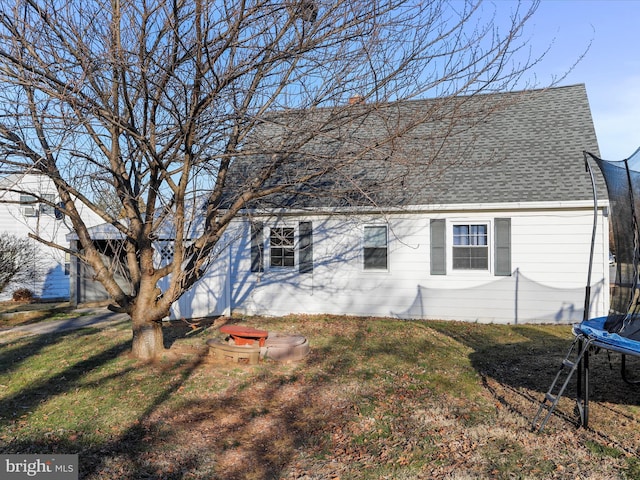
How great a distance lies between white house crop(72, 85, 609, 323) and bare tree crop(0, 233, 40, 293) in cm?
622

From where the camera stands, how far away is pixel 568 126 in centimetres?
1216

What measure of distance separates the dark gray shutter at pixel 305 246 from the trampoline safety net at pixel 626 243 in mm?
7673

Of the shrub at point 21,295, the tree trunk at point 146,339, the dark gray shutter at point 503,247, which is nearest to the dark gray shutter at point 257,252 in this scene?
the tree trunk at point 146,339

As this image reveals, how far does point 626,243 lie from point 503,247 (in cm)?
586

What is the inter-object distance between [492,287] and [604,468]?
23.8 feet

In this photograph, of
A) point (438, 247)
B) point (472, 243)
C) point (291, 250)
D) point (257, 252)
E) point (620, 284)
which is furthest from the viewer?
point (257, 252)

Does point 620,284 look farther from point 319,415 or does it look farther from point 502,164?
point 502,164

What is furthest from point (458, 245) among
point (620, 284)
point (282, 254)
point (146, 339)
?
point (146, 339)

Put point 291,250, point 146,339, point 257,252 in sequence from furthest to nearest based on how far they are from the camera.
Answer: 1. point 257,252
2. point 291,250
3. point 146,339

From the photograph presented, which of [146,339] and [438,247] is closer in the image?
[146,339]

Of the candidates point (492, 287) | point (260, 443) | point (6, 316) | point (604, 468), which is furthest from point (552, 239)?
point (6, 316)

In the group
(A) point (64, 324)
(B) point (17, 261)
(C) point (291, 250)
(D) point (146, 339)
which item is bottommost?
(A) point (64, 324)

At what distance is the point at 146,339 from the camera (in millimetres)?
6922

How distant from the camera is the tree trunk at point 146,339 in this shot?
22.5ft
